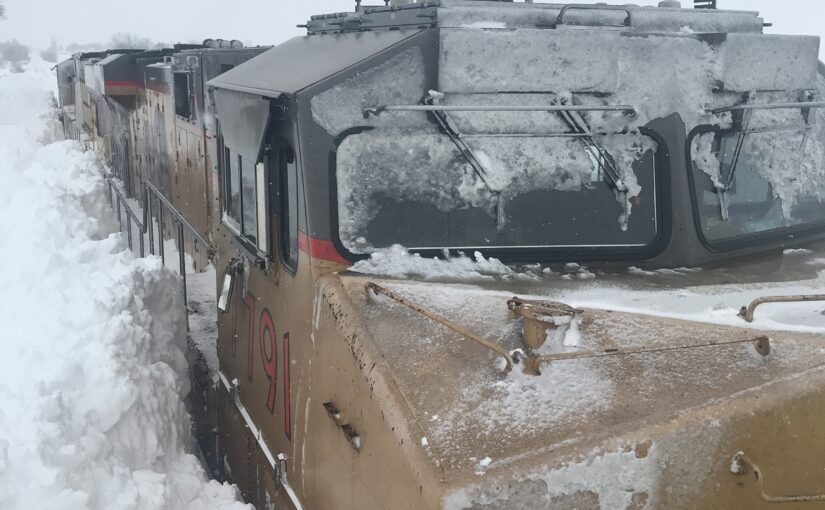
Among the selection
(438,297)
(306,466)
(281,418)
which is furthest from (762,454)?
(281,418)

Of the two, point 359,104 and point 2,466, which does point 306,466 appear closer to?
point 2,466

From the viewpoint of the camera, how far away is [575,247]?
12.7 ft

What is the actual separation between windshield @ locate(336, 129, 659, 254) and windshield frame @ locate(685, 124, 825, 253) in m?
0.19

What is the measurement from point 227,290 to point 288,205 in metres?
1.31

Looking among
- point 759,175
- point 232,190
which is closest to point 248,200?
point 232,190

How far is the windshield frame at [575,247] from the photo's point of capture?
3.68 metres

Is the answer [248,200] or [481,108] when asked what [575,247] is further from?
[248,200]

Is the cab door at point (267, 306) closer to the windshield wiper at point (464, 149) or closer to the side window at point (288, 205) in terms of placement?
the side window at point (288, 205)

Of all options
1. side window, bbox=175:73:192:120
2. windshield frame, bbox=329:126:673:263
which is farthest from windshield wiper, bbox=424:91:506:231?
side window, bbox=175:73:192:120

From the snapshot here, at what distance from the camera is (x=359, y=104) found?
3701mm

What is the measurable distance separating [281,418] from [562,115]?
195 cm

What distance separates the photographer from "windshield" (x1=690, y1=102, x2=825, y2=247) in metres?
4.11

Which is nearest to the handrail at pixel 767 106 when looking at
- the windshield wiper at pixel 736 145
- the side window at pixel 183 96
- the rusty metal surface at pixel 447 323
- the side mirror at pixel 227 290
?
the windshield wiper at pixel 736 145

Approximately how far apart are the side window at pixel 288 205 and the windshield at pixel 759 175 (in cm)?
184
